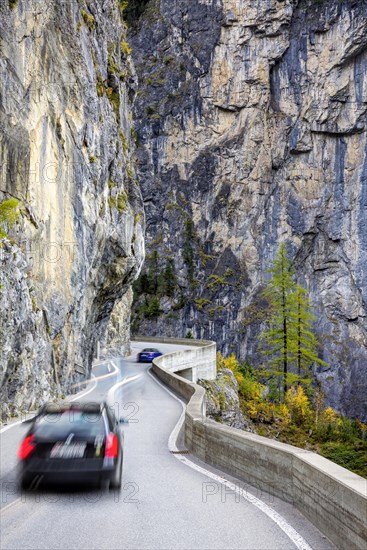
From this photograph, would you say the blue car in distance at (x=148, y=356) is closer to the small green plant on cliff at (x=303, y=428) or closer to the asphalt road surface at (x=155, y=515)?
the small green plant on cliff at (x=303, y=428)

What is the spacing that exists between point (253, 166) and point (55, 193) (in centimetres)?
6078

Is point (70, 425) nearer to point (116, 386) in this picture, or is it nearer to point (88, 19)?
point (116, 386)

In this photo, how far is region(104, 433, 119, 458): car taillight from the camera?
6289 millimetres

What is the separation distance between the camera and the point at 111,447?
6359 mm

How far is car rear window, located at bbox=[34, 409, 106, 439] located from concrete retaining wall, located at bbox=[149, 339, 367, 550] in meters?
2.27

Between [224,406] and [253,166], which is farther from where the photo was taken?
[253,166]

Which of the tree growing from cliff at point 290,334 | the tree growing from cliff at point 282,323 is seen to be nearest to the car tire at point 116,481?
the tree growing from cliff at point 290,334

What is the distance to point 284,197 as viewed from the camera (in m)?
73.9

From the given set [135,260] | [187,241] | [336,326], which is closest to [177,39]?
[187,241]

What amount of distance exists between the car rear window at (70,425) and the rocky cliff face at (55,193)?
6592mm

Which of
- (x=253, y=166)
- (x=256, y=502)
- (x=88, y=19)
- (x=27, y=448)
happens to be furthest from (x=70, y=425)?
(x=253, y=166)

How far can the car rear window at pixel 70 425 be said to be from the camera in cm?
629

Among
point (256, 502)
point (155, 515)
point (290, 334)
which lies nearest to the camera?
point (155, 515)

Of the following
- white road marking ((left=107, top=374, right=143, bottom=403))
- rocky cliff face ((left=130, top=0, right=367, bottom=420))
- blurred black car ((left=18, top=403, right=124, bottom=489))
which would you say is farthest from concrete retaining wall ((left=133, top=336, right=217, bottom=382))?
rocky cliff face ((left=130, top=0, right=367, bottom=420))
